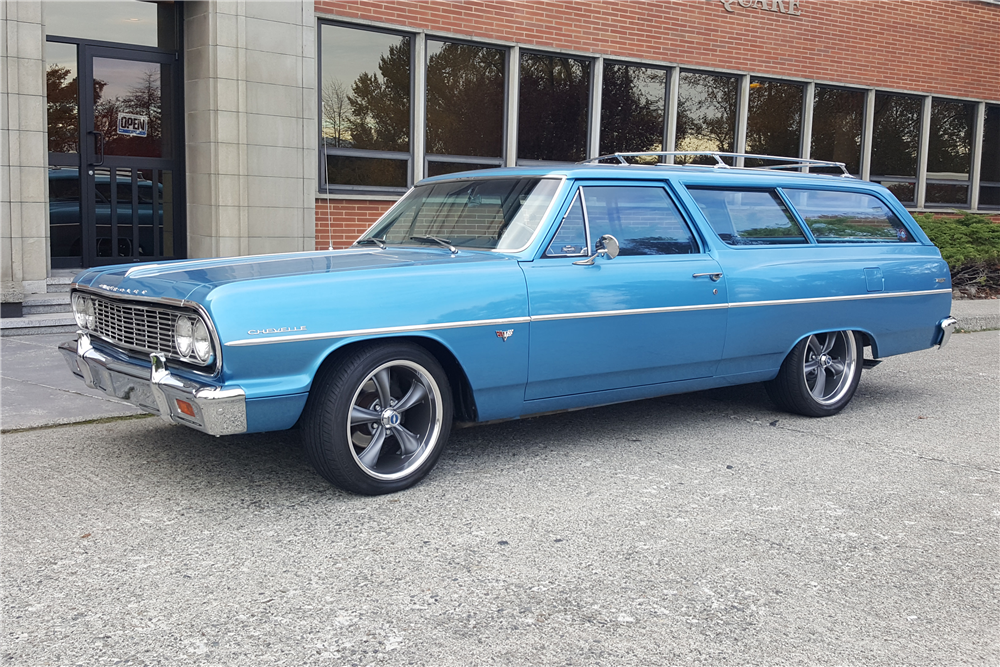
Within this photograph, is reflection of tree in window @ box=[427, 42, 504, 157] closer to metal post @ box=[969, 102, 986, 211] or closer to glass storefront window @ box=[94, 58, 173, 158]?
glass storefront window @ box=[94, 58, 173, 158]

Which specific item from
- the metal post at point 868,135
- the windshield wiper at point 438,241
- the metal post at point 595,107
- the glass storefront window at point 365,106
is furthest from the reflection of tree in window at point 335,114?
the metal post at point 868,135

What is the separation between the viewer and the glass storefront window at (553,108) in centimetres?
1316

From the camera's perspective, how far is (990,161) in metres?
18.9

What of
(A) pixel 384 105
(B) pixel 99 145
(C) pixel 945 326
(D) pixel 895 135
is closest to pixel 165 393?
(C) pixel 945 326

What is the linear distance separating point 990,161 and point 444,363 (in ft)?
57.9

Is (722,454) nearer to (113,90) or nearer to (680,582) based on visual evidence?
(680,582)

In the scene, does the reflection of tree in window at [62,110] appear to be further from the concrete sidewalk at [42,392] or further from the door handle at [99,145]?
the concrete sidewalk at [42,392]

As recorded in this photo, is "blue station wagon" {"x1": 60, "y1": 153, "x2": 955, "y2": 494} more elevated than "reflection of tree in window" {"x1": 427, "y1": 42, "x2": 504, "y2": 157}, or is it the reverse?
"reflection of tree in window" {"x1": 427, "y1": 42, "x2": 504, "y2": 157}

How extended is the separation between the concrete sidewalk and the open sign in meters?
2.80

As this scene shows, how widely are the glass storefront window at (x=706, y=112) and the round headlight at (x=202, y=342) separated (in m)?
11.4

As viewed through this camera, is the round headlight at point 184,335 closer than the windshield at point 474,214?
Yes

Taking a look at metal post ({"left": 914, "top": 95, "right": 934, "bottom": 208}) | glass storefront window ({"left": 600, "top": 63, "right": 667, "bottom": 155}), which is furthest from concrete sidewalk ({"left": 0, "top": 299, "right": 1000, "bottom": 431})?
metal post ({"left": 914, "top": 95, "right": 934, "bottom": 208})

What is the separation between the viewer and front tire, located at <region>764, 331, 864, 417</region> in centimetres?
616

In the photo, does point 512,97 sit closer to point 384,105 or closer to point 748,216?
point 384,105
